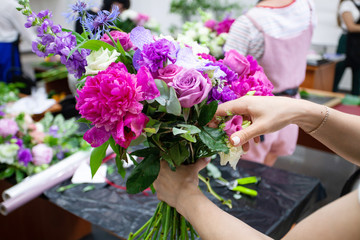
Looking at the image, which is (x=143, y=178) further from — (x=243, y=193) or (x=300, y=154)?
(x=300, y=154)

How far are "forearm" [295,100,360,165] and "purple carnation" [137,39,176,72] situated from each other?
0.29 meters

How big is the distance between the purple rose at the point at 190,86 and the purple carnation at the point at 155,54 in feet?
0.15

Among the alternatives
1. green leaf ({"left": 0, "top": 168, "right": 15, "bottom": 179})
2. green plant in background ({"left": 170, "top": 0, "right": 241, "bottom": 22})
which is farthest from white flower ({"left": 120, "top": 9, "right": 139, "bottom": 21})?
green plant in background ({"left": 170, "top": 0, "right": 241, "bottom": 22})

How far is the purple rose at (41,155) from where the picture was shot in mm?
1408

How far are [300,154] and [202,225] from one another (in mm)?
3077

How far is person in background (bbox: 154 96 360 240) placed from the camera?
0.54 metres

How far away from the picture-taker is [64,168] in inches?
54.6

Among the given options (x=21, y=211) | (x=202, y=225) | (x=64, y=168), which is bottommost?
(x=21, y=211)

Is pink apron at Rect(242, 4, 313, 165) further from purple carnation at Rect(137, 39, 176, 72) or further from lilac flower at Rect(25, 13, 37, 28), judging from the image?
lilac flower at Rect(25, 13, 37, 28)

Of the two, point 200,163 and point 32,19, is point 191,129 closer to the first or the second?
point 200,163

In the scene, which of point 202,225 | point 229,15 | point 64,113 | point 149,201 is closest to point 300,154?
point 229,15

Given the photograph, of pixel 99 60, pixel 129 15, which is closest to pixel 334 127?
pixel 99 60

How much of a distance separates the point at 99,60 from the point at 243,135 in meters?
0.31

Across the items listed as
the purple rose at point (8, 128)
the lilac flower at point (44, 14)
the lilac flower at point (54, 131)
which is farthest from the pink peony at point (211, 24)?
the lilac flower at point (44, 14)
